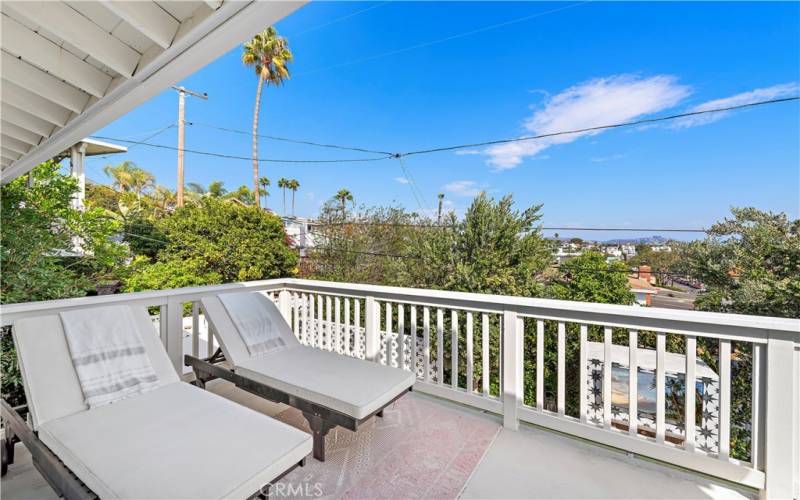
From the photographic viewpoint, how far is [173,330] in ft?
10.00

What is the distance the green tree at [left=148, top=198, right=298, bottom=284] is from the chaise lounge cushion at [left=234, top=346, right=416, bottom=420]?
29.4ft

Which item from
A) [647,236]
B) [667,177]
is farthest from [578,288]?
[667,177]

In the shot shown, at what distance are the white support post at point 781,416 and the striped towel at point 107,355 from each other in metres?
3.62

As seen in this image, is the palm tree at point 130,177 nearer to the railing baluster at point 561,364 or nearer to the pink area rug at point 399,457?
the pink area rug at point 399,457

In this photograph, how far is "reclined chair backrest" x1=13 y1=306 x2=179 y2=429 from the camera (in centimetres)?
190

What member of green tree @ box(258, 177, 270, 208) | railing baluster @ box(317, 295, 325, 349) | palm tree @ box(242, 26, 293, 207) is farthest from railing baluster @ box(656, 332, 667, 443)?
green tree @ box(258, 177, 270, 208)

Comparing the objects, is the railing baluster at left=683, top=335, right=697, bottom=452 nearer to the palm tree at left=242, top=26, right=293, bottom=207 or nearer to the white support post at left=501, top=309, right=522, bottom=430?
the white support post at left=501, top=309, right=522, bottom=430

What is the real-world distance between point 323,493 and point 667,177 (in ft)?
63.5

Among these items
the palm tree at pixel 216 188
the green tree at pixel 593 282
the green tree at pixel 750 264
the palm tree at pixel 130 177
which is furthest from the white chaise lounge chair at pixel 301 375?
the palm tree at pixel 130 177

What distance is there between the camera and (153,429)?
179 centimetres

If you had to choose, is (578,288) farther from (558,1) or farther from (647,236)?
(558,1)

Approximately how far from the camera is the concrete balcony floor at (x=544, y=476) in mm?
1958

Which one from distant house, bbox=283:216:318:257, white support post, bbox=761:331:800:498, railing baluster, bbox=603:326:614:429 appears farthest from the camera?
distant house, bbox=283:216:318:257

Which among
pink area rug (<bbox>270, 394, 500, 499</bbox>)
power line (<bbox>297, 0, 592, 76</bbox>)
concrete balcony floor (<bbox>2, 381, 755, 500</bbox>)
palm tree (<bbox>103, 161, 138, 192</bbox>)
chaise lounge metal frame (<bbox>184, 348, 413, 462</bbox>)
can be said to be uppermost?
power line (<bbox>297, 0, 592, 76</bbox>)
